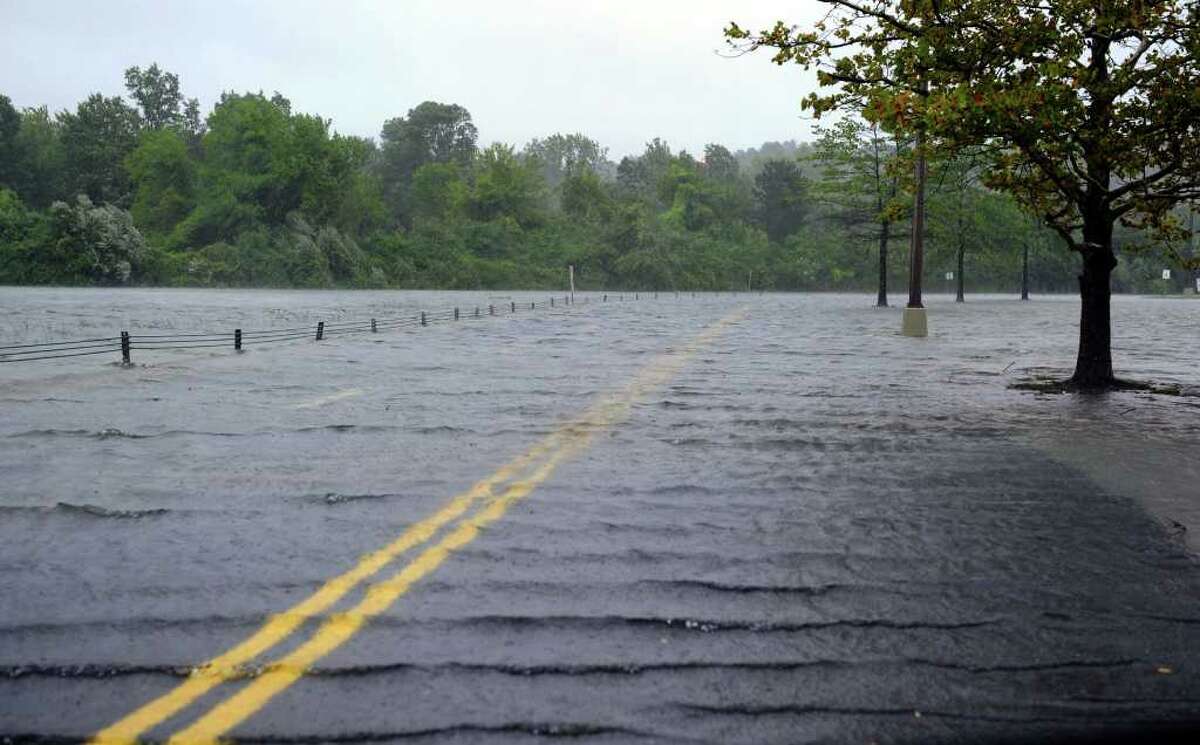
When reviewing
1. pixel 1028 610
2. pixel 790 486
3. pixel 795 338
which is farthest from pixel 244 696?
pixel 795 338

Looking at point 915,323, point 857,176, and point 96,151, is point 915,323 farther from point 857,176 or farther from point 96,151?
point 96,151

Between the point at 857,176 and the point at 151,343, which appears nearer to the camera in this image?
the point at 151,343

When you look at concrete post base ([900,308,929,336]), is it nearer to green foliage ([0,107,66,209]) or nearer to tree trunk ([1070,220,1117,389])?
tree trunk ([1070,220,1117,389])

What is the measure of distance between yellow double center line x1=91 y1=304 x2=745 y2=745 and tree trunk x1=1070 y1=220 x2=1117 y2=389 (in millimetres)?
10505

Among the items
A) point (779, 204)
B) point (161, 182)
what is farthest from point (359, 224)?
point (779, 204)

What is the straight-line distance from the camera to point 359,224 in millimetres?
122125

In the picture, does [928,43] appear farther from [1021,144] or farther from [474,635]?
[474,635]

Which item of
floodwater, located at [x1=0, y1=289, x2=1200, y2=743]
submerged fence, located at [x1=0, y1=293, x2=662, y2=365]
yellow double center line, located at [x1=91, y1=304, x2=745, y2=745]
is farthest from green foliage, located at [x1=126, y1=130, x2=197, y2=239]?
yellow double center line, located at [x1=91, y1=304, x2=745, y2=745]

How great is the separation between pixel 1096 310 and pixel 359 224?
370 ft

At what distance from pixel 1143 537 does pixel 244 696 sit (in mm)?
5631

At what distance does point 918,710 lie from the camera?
13.0 feet

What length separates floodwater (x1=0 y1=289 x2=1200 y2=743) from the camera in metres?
3.97

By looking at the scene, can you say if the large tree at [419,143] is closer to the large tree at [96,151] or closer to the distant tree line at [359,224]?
the distant tree line at [359,224]

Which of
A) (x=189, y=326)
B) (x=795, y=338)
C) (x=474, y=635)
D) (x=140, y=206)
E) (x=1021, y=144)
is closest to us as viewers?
(x=474, y=635)
